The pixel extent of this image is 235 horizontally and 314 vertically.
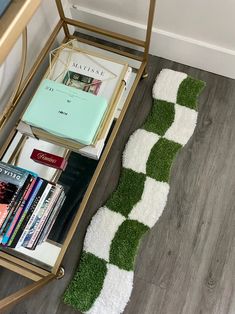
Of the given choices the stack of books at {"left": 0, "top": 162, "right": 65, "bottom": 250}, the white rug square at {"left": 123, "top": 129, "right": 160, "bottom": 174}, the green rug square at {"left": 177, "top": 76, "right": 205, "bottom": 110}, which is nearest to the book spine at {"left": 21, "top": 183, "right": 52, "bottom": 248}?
the stack of books at {"left": 0, "top": 162, "right": 65, "bottom": 250}

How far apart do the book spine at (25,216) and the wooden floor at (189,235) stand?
0.35 metres

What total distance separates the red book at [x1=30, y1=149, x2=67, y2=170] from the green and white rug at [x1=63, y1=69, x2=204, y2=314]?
273 mm

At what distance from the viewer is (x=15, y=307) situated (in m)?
1.11

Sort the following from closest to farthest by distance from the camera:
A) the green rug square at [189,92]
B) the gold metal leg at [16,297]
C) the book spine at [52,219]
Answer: the gold metal leg at [16,297] → the book spine at [52,219] → the green rug square at [189,92]

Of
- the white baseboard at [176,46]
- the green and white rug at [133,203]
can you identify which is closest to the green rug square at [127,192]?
the green and white rug at [133,203]

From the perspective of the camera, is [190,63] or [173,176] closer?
[173,176]

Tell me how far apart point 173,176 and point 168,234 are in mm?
213

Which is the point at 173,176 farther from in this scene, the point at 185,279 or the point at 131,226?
the point at 185,279

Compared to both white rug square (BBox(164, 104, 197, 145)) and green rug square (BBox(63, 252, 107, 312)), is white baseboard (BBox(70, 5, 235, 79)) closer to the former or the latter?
white rug square (BBox(164, 104, 197, 145))

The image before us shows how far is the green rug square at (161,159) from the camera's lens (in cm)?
124

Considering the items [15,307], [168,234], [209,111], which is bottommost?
[15,307]

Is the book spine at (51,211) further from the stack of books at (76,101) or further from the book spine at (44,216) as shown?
the stack of books at (76,101)

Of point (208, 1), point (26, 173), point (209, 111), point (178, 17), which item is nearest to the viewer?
point (26, 173)

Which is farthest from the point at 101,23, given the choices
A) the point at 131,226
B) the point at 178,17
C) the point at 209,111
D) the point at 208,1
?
the point at 131,226
